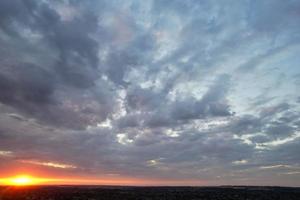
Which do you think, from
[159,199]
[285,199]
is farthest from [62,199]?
[285,199]

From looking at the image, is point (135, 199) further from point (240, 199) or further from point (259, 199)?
point (259, 199)

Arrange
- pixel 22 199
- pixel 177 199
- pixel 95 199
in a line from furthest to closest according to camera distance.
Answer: pixel 177 199 < pixel 95 199 < pixel 22 199

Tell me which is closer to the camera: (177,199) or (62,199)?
(62,199)

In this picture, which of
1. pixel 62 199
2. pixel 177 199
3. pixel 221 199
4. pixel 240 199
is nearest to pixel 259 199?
pixel 240 199

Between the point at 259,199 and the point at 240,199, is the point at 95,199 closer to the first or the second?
the point at 240,199

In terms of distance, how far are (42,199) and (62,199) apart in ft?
15.5

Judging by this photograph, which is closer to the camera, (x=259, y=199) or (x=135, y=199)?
(x=135, y=199)

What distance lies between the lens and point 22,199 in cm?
7144

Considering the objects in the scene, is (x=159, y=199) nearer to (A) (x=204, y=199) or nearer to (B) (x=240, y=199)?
(A) (x=204, y=199)

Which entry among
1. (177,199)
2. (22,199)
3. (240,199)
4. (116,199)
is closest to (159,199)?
(177,199)

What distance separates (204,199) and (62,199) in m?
35.1

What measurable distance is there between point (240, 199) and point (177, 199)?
17.1m

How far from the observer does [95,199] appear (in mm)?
76688

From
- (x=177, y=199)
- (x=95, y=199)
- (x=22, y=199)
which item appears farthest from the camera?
(x=177, y=199)
